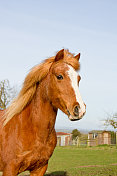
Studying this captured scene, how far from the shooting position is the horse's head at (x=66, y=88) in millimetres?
2912

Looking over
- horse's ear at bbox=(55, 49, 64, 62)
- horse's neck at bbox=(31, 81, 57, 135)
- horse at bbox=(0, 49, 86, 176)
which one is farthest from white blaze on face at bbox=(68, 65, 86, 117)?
horse's neck at bbox=(31, 81, 57, 135)

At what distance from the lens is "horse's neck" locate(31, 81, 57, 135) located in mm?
3549

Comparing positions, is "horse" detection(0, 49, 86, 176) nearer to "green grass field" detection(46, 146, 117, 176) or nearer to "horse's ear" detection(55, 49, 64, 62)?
"horse's ear" detection(55, 49, 64, 62)

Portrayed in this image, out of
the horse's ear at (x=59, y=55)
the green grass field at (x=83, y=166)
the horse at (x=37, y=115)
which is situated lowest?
the green grass field at (x=83, y=166)

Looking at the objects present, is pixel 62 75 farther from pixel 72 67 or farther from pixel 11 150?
pixel 11 150

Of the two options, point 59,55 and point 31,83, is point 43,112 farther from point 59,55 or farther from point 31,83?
point 59,55

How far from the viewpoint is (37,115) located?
361cm

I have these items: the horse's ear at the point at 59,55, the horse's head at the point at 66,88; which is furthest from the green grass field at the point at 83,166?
the horse's ear at the point at 59,55

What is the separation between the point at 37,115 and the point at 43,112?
11cm

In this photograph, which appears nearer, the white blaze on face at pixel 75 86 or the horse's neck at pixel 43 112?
the white blaze on face at pixel 75 86

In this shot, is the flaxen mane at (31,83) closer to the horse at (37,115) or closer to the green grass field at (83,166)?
the horse at (37,115)

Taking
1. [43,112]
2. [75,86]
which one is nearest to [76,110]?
[75,86]

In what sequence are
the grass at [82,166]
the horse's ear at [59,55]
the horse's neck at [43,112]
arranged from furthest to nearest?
the grass at [82,166], the horse's neck at [43,112], the horse's ear at [59,55]

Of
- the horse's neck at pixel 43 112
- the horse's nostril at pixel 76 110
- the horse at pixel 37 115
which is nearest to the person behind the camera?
the horse's nostril at pixel 76 110
